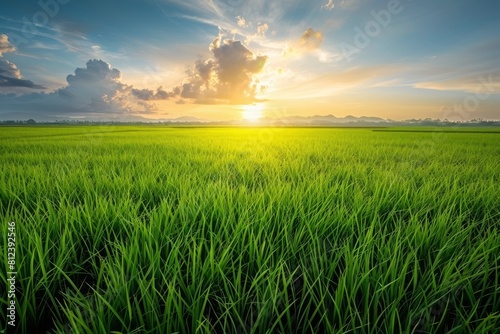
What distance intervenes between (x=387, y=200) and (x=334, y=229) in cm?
97

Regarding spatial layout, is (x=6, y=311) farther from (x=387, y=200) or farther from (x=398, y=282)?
(x=387, y=200)

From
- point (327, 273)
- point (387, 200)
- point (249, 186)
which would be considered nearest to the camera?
point (327, 273)

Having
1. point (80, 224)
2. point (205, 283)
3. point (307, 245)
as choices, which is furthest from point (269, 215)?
point (80, 224)

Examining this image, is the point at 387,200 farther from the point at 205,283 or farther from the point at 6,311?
the point at 6,311

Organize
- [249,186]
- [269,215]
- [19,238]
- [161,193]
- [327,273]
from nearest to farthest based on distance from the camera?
[327,273], [19,238], [269,215], [161,193], [249,186]

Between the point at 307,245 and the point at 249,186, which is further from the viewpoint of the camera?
the point at 249,186

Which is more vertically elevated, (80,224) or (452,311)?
(80,224)

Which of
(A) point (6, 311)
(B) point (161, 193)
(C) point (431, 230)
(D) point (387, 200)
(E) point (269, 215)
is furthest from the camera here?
(B) point (161, 193)

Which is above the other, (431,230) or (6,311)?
(431,230)

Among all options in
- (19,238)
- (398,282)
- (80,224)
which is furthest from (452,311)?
(19,238)

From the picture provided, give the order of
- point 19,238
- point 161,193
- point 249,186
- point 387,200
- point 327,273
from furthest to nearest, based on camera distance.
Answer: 1. point 249,186
2. point 161,193
3. point 387,200
4. point 19,238
5. point 327,273

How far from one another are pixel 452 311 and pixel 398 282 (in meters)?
0.24

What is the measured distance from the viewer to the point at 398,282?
3.22 feet

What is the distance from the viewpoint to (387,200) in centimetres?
213
